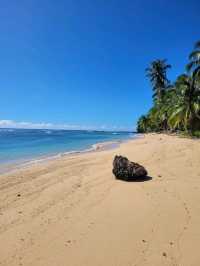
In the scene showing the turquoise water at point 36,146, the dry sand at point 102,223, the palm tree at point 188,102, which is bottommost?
the dry sand at point 102,223

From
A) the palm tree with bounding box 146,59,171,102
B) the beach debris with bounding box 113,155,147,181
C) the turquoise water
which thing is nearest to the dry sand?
the beach debris with bounding box 113,155,147,181

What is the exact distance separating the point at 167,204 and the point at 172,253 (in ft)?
6.61

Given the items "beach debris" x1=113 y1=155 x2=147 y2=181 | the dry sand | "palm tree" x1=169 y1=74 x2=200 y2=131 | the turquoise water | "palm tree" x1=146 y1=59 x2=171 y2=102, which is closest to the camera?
the dry sand

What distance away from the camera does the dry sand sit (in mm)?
3715

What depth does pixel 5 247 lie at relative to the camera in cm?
409

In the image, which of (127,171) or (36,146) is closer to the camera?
(127,171)

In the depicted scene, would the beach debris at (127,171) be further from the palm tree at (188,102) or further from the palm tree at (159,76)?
the palm tree at (159,76)


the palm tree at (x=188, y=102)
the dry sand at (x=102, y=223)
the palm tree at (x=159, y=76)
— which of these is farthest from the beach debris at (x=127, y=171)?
the palm tree at (x=159, y=76)

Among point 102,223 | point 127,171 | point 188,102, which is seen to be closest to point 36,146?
point 188,102

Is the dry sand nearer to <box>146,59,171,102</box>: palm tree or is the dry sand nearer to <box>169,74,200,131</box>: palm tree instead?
<box>169,74,200,131</box>: palm tree

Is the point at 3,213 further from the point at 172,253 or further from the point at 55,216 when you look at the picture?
the point at 172,253

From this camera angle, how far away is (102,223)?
15.8ft

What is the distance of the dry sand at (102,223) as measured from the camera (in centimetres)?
371

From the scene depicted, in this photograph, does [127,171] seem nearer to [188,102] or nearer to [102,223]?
[102,223]
